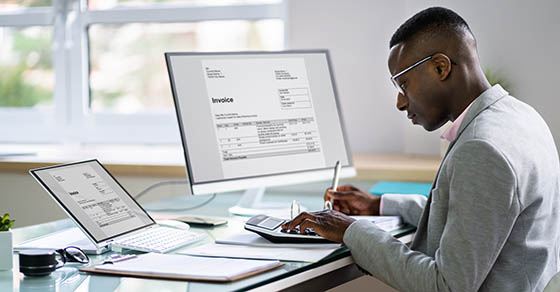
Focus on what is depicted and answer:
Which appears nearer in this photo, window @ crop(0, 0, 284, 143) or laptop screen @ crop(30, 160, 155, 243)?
laptop screen @ crop(30, 160, 155, 243)

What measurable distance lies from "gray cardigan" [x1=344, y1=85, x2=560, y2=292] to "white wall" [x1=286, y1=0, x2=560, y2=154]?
121 centimetres

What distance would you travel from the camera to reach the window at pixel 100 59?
3277 mm

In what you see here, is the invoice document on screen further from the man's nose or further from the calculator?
the man's nose

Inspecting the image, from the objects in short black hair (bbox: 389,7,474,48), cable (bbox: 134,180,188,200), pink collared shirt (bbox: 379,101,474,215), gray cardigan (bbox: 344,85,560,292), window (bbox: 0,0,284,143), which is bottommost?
gray cardigan (bbox: 344,85,560,292)

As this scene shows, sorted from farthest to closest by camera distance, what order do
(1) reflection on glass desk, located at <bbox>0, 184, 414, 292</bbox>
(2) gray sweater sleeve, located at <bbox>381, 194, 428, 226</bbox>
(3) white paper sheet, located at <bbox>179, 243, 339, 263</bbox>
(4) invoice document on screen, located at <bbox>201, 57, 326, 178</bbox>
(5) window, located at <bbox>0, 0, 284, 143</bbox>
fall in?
(5) window, located at <bbox>0, 0, 284, 143</bbox> < (4) invoice document on screen, located at <bbox>201, 57, 326, 178</bbox> < (2) gray sweater sleeve, located at <bbox>381, 194, 428, 226</bbox> < (3) white paper sheet, located at <bbox>179, 243, 339, 263</bbox> < (1) reflection on glass desk, located at <bbox>0, 184, 414, 292</bbox>

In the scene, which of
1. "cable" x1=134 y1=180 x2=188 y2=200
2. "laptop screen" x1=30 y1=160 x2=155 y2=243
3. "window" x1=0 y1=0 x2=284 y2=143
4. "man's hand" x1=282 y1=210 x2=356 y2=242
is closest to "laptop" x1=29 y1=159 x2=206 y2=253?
"laptop screen" x1=30 y1=160 x2=155 y2=243

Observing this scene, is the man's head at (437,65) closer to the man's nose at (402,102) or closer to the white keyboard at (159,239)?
the man's nose at (402,102)

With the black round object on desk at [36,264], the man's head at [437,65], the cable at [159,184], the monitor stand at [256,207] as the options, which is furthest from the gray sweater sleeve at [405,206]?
the cable at [159,184]

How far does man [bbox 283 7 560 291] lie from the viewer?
134 centimetres

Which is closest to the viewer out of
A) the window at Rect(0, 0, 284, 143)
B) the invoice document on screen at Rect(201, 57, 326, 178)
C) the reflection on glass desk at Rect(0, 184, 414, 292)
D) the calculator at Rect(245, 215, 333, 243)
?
the reflection on glass desk at Rect(0, 184, 414, 292)

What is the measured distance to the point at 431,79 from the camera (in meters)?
1.54

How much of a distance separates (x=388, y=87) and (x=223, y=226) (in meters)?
1.19

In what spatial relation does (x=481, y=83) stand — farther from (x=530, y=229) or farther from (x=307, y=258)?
(x=307, y=258)

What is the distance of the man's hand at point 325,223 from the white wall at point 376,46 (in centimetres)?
127
